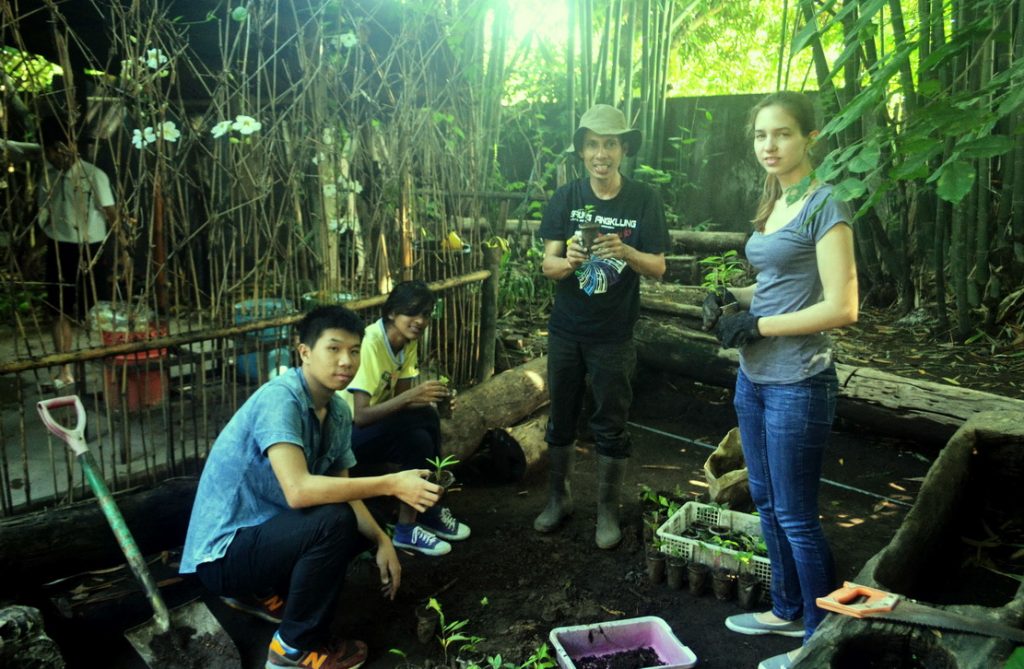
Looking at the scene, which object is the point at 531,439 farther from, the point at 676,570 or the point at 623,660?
the point at 623,660

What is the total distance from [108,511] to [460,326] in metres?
2.77

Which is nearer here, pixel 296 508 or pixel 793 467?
pixel 793 467

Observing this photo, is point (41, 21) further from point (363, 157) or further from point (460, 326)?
point (460, 326)

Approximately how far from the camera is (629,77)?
8242mm

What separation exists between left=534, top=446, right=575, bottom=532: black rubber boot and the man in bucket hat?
197 millimetres

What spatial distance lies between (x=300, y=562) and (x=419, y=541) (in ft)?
3.38

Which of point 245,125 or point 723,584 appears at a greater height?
point 245,125

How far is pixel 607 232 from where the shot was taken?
352cm

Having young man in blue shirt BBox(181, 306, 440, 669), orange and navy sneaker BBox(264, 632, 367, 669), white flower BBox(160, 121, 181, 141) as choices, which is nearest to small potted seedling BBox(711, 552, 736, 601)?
young man in blue shirt BBox(181, 306, 440, 669)

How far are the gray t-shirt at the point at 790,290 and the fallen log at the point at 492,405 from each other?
2.15 meters

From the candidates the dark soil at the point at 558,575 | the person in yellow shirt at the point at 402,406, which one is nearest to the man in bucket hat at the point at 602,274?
the dark soil at the point at 558,575

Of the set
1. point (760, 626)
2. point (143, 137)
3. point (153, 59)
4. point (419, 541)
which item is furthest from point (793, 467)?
point (153, 59)

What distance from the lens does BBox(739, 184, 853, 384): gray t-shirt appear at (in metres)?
2.40

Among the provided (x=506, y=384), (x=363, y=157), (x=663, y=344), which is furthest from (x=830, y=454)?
(x=363, y=157)
